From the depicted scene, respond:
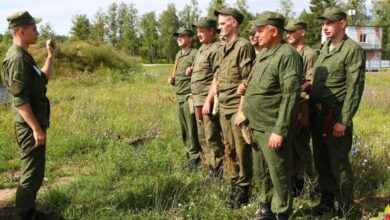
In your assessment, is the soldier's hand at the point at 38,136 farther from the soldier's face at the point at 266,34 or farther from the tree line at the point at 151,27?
the tree line at the point at 151,27

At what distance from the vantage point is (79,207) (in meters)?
4.58

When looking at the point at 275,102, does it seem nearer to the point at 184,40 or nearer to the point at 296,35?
the point at 296,35

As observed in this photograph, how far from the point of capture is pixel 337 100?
4.21 meters

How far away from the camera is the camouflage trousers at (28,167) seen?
13.2ft

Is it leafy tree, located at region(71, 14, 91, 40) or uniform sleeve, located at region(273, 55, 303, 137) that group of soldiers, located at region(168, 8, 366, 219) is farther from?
leafy tree, located at region(71, 14, 91, 40)

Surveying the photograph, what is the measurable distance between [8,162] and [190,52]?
3.19 metres

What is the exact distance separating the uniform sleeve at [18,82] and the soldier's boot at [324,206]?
305cm

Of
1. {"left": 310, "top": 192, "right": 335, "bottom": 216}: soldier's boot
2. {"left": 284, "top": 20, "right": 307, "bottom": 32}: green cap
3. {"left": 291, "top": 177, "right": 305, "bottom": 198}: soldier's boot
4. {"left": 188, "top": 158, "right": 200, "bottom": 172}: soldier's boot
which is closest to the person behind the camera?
{"left": 310, "top": 192, "right": 335, "bottom": 216}: soldier's boot

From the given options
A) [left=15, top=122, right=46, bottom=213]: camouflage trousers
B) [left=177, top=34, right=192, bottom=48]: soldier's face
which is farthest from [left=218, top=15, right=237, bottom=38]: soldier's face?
[left=15, top=122, right=46, bottom=213]: camouflage trousers

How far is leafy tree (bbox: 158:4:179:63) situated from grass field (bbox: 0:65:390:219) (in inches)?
1943

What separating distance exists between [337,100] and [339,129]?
31cm

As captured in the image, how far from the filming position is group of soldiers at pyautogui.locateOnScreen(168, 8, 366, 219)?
3869 millimetres

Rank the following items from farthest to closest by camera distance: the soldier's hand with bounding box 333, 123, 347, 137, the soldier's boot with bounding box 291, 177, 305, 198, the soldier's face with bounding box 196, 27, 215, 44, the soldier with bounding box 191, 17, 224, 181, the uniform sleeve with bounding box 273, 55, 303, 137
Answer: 1. the soldier's face with bounding box 196, 27, 215, 44
2. the soldier with bounding box 191, 17, 224, 181
3. the soldier's boot with bounding box 291, 177, 305, 198
4. the soldier's hand with bounding box 333, 123, 347, 137
5. the uniform sleeve with bounding box 273, 55, 303, 137

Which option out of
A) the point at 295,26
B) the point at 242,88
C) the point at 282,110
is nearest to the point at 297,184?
the point at 242,88
